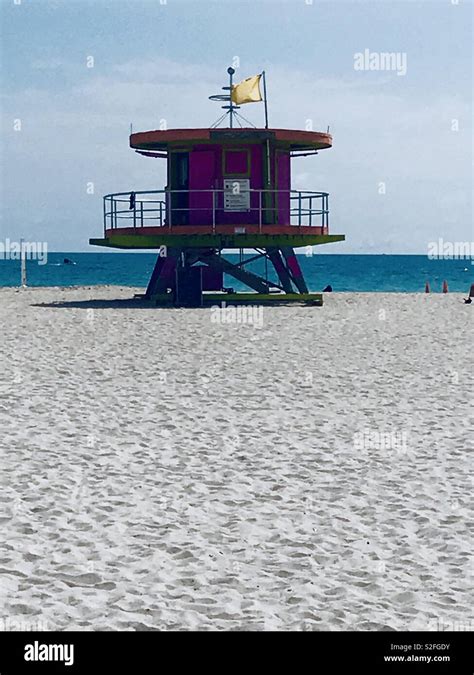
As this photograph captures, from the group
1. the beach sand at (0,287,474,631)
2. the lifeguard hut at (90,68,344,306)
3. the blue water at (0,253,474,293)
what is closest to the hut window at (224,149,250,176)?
the lifeguard hut at (90,68,344,306)

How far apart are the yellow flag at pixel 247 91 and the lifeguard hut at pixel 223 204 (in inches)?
1.4

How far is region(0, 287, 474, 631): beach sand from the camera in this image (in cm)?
602

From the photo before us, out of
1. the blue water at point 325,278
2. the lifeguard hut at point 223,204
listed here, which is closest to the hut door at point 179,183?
the lifeguard hut at point 223,204

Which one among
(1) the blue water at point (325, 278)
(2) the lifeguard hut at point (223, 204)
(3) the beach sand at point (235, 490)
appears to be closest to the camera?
(3) the beach sand at point (235, 490)

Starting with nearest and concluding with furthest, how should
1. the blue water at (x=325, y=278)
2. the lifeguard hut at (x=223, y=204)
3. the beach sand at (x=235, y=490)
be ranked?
1. the beach sand at (x=235, y=490)
2. the lifeguard hut at (x=223, y=204)
3. the blue water at (x=325, y=278)

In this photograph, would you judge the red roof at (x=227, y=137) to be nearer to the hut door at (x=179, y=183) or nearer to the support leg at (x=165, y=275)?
the hut door at (x=179, y=183)

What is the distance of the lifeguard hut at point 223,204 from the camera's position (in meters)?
28.0

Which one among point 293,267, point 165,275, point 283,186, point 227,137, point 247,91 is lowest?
point 165,275

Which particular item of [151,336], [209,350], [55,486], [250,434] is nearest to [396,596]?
[55,486]

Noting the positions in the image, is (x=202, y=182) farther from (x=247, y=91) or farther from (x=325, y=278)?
(x=325, y=278)

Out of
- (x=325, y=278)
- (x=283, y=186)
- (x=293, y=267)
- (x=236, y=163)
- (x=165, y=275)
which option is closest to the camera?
(x=236, y=163)

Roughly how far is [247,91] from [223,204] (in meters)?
3.83

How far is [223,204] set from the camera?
28.8 metres

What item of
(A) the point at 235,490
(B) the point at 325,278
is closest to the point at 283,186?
(A) the point at 235,490
